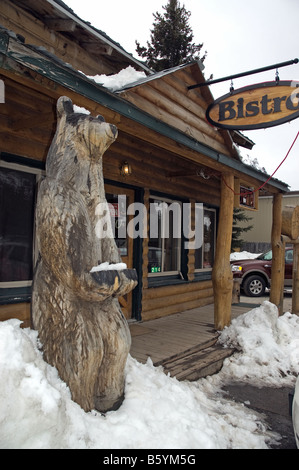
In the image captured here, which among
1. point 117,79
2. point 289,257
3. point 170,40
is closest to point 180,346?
point 117,79

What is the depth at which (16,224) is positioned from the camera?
444cm

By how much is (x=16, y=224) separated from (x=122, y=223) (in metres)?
2.18

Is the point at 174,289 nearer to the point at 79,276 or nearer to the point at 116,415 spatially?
the point at 116,415

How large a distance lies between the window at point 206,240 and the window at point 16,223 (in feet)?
15.7

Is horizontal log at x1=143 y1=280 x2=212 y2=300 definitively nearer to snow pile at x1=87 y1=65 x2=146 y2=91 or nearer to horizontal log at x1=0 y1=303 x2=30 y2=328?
horizontal log at x1=0 y1=303 x2=30 y2=328

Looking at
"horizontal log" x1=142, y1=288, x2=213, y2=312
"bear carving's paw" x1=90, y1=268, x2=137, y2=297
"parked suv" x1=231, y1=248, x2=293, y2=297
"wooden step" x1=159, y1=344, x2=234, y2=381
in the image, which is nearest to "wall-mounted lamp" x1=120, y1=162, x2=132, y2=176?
"horizontal log" x1=142, y1=288, x2=213, y2=312

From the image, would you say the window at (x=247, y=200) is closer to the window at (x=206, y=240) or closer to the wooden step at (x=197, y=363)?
the window at (x=206, y=240)

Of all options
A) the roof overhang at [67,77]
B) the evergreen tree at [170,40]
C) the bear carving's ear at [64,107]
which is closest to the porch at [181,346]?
the roof overhang at [67,77]

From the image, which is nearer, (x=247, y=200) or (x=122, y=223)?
(x=122, y=223)

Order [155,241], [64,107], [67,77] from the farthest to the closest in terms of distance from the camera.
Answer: [155,241]
[67,77]
[64,107]
